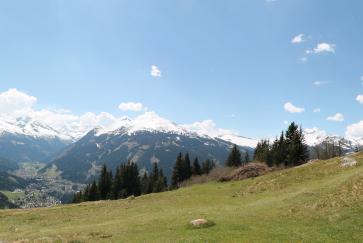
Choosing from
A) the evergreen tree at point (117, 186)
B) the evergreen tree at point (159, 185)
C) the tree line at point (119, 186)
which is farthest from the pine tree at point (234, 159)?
the evergreen tree at point (117, 186)

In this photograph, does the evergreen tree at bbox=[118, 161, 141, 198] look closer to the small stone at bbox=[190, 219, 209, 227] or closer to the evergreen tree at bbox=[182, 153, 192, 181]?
the evergreen tree at bbox=[182, 153, 192, 181]

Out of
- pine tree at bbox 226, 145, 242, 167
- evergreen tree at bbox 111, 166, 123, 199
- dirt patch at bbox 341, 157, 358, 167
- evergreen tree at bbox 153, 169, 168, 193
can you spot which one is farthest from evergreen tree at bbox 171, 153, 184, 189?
dirt patch at bbox 341, 157, 358, 167

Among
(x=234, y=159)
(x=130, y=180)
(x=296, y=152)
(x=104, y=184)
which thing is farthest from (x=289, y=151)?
(x=104, y=184)

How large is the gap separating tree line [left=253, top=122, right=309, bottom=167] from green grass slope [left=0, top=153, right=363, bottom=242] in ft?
131

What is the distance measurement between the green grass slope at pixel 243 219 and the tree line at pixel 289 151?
39.9 m

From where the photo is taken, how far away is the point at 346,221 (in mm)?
33750

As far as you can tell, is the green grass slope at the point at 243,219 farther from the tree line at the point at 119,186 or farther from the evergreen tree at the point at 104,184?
the evergreen tree at the point at 104,184

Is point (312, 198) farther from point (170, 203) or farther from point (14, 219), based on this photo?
point (14, 219)

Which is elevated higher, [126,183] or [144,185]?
[126,183]

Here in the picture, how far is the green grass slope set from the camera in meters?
31.5

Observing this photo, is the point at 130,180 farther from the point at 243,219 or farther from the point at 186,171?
the point at 243,219

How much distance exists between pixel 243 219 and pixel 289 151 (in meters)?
72.7

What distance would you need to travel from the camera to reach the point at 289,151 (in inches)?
4213

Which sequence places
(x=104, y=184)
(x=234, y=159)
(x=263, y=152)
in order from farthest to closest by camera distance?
(x=234, y=159) < (x=263, y=152) < (x=104, y=184)
